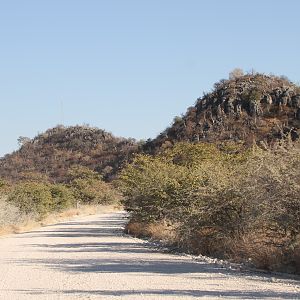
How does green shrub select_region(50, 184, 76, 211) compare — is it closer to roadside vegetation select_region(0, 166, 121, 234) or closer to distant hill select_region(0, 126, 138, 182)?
roadside vegetation select_region(0, 166, 121, 234)

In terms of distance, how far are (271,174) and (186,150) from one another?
886 inches

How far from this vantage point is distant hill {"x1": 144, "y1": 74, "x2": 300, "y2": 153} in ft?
249

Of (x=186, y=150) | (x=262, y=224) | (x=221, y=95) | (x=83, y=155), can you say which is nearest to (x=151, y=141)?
(x=221, y=95)

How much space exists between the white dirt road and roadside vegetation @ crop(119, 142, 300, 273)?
116cm

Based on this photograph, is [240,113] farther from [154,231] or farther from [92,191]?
[154,231]

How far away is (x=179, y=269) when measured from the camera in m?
17.5

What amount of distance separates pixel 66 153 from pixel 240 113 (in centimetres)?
6682

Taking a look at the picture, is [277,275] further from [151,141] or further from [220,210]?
[151,141]

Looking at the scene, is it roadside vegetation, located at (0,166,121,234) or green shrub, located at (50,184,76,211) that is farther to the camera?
green shrub, located at (50,184,76,211)

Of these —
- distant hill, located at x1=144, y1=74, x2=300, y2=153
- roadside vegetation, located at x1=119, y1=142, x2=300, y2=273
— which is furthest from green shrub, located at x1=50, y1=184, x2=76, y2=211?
roadside vegetation, located at x1=119, y1=142, x2=300, y2=273

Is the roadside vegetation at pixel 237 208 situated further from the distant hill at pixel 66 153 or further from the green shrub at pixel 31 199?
the distant hill at pixel 66 153

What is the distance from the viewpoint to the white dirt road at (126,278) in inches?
509

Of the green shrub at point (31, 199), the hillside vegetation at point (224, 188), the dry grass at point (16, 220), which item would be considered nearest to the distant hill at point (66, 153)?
the hillside vegetation at point (224, 188)

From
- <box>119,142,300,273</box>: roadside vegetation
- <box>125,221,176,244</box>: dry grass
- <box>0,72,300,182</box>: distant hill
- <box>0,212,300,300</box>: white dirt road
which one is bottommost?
<box>0,212,300,300</box>: white dirt road
